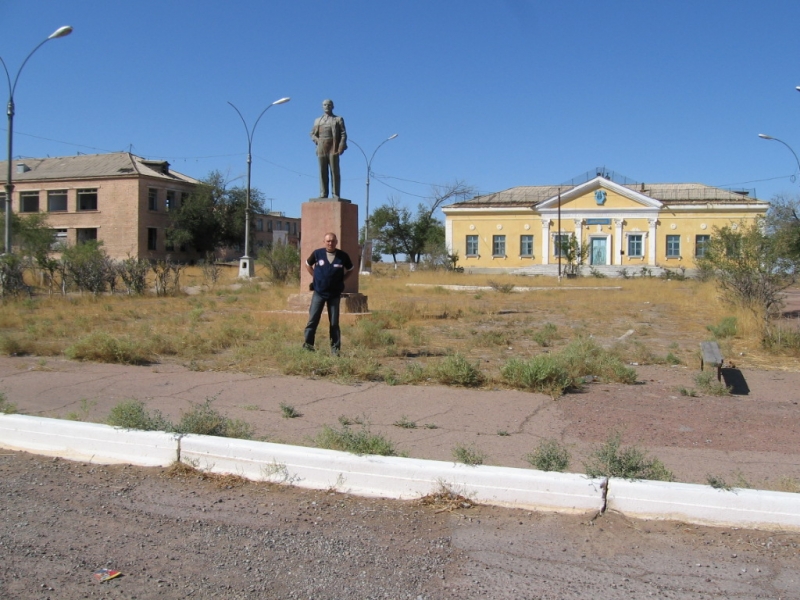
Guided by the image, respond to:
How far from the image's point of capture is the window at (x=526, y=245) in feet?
191

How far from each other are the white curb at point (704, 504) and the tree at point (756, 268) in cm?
1084

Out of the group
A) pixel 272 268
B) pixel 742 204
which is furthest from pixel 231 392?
pixel 742 204

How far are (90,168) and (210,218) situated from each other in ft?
29.5

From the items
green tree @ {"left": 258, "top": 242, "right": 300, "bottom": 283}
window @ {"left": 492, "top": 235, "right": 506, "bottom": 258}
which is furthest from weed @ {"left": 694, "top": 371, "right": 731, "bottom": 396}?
→ window @ {"left": 492, "top": 235, "right": 506, "bottom": 258}

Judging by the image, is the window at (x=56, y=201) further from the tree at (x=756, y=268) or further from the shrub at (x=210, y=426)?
the shrub at (x=210, y=426)

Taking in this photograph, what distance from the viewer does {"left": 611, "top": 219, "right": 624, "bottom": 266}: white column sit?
184 ft

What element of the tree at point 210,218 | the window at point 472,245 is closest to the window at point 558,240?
the window at point 472,245

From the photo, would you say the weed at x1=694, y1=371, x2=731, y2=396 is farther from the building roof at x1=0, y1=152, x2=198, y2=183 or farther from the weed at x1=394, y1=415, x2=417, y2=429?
the building roof at x1=0, y1=152, x2=198, y2=183

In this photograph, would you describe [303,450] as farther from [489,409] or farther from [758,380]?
[758,380]

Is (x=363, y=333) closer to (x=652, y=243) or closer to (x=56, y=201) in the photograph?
(x=652, y=243)

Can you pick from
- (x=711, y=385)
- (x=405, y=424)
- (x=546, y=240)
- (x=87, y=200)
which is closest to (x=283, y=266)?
(x=711, y=385)

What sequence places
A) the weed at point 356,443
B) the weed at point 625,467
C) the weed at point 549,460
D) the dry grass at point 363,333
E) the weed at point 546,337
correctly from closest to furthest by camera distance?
the weed at point 625,467 < the weed at point 549,460 < the weed at point 356,443 < the dry grass at point 363,333 < the weed at point 546,337

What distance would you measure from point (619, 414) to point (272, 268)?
2412 cm

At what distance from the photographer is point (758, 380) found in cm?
852
